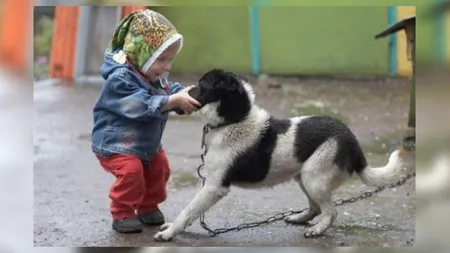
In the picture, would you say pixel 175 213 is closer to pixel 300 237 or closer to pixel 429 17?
pixel 300 237

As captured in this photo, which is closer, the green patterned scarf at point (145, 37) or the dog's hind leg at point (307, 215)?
the green patterned scarf at point (145, 37)

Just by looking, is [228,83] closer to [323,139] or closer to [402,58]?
[323,139]

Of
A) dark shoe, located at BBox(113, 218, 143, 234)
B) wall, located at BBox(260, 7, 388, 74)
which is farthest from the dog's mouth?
wall, located at BBox(260, 7, 388, 74)

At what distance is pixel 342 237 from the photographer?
3088 millimetres

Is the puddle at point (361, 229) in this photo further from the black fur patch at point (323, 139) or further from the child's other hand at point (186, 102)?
the child's other hand at point (186, 102)

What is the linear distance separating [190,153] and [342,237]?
1.48 m

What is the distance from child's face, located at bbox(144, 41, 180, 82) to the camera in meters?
2.98

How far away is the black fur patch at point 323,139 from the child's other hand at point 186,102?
0.40 meters

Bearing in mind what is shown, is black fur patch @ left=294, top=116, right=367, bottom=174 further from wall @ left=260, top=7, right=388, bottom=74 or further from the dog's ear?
wall @ left=260, top=7, right=388, bottom=74

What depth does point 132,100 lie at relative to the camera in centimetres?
295

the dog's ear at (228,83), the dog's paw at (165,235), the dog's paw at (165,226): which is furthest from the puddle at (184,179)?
the dog's ear at (228,83)

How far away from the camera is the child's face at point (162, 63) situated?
298 cm

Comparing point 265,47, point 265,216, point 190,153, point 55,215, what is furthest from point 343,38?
point 55,215

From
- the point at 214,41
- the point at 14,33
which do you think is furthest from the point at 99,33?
the point at 14,33
